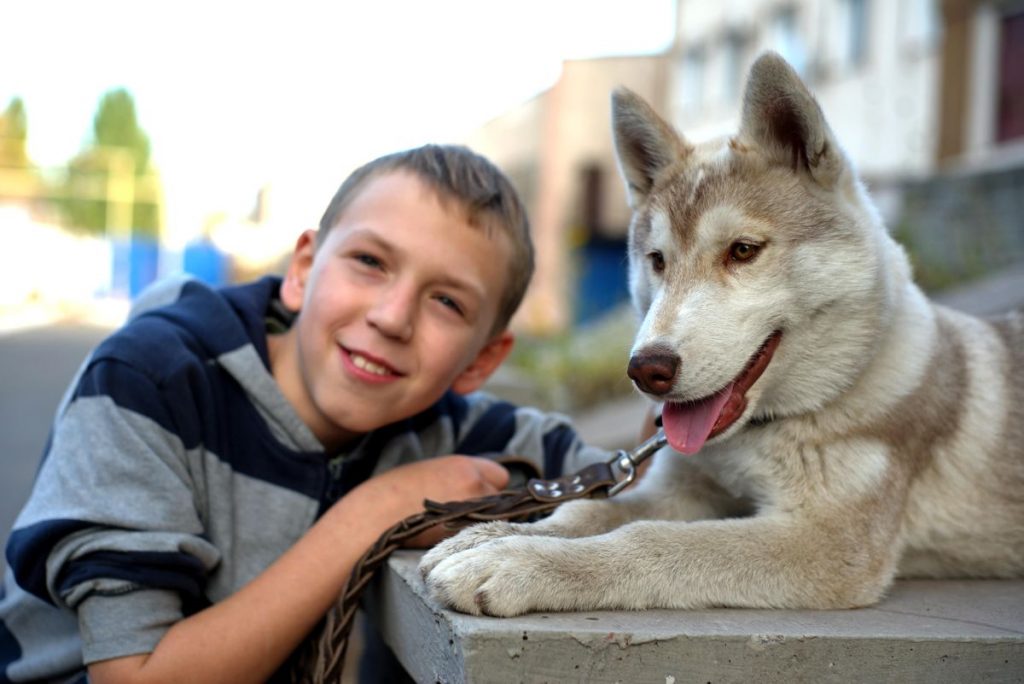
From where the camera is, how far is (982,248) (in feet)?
27.2

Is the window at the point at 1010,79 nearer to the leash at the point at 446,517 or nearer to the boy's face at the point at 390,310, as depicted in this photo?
the boy's face at the point at 390,310

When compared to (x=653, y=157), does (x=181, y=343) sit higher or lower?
lower

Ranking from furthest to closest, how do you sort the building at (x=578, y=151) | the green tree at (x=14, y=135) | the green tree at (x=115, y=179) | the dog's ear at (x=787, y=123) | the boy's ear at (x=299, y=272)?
1. the green tree at (x=14, y=135)
2. the green tree at (x=115, y=179)
3. the building at (x=578, y=151)
4. the boy's ear at (x=299, y=272)
5. the dog's ear at (x=787, y=123)

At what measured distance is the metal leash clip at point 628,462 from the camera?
8.41 feet

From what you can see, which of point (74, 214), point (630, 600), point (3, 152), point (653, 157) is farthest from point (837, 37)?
point (74, 214)

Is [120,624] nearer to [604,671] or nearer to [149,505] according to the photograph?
[149,505]

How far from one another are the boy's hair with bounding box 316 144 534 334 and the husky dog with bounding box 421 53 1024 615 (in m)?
0.42

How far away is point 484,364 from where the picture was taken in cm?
321

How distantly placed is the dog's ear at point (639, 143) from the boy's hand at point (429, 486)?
91cm

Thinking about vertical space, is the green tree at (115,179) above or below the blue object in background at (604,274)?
below

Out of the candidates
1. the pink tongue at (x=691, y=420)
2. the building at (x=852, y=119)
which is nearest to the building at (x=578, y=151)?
the building at (x=852, y=119)

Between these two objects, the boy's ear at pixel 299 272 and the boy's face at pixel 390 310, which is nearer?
the boy's face at pixel 390 310

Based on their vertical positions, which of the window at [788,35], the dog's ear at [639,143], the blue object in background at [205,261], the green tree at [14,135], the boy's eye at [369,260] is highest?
the window at [788,35]

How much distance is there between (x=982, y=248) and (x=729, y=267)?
22.1 feet
